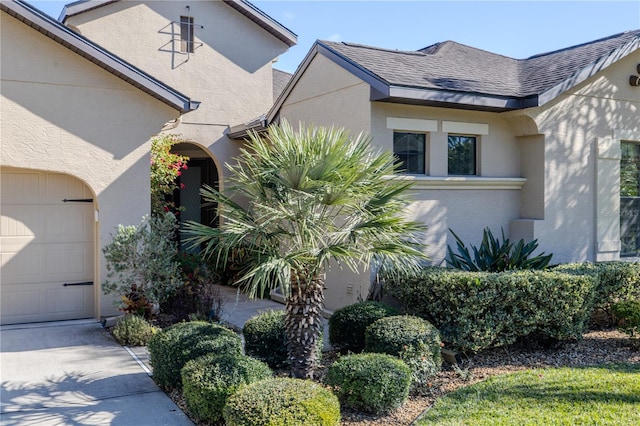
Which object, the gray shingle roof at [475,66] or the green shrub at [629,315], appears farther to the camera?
the gray shingle roof at [475,66]

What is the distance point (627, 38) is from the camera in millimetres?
12133

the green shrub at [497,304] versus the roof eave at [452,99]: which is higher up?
the roof eave at [452,99]

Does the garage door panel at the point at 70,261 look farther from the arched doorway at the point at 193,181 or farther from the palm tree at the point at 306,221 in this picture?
the arched doorway at the point at 193,181

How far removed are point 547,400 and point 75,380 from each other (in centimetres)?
568

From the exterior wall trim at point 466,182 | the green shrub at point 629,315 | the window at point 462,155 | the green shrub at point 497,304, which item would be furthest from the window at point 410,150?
the green shrub at point 629,315

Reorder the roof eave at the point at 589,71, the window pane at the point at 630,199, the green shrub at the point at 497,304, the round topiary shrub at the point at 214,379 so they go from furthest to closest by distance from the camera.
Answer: the window pane at the point at 630,199
the roof eave at the point at 589,71
the green shrub at the point at 497,304
the round topiary shrub at the point at 214,379

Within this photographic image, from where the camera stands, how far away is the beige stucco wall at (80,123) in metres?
9.47

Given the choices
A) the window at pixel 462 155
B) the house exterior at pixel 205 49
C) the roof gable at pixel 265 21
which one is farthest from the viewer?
the roof gable at pixel 265 21

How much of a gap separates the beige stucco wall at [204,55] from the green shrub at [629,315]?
29.9ft

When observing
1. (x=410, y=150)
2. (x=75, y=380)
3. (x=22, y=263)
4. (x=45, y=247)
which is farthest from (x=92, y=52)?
(x=410, y=150)

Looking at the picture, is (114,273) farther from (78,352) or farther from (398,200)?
(398,200)

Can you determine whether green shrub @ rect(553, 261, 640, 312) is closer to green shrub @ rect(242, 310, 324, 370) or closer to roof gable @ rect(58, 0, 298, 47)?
green shrub @ rect(242, 310, 324, 370)

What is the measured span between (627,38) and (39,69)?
1143 centimetres

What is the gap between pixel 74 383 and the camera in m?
7.14
